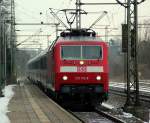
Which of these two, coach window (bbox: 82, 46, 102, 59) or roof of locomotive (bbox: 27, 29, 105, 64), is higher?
roof of locomotive (bbox: 27, 29, 105, 64)

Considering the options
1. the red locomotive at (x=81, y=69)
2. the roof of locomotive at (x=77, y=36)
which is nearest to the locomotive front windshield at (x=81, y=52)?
the red locomotive at (x=81, y=69)

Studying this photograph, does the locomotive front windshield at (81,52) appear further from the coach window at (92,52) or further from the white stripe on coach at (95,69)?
the white stripe on coach at (95,69)

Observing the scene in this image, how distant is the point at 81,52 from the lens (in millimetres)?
23891

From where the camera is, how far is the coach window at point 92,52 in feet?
78.0

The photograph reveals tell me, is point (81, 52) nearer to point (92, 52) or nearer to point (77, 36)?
point (92, 52)

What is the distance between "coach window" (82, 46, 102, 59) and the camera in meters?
23.8

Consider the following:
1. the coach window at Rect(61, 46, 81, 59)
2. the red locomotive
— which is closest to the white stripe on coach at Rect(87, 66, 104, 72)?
the red locomotive

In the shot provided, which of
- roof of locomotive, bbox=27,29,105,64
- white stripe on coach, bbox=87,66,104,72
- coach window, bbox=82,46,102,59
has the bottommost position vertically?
white stripe on coach, bbox=87,66,104,72

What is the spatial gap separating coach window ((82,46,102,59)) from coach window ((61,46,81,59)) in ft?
0.83

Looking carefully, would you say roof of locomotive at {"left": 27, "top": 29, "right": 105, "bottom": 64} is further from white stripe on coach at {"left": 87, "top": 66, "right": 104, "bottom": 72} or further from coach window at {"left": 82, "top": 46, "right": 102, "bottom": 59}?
white stripe on coach at {"left": 87, "top": 66, "right": 104, "bottom": 72}

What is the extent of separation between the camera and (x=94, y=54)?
23844 millimetres

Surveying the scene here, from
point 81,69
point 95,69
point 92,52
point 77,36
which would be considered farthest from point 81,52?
point 77,36

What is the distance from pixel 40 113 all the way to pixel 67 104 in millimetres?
7642

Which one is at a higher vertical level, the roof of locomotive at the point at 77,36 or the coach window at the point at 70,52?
the roof of locomotive at the point at 77,36
